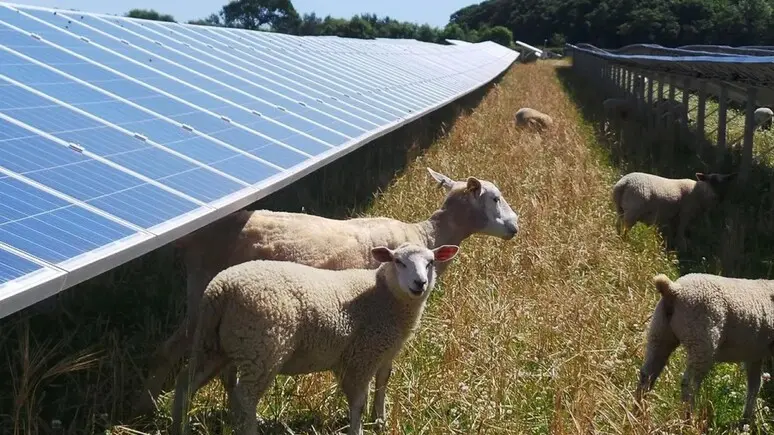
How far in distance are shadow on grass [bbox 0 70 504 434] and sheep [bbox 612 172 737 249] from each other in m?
3.34

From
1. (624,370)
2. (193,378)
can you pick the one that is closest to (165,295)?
(193,378)

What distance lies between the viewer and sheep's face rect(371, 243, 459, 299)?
533 cm

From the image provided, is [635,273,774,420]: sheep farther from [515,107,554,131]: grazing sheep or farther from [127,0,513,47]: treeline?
[127,0,513,47]: treeline

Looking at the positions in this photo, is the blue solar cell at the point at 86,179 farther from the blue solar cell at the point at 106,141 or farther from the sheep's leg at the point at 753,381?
the sheep's leg at the point at 753,381

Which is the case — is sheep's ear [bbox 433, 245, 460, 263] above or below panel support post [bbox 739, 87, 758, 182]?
above

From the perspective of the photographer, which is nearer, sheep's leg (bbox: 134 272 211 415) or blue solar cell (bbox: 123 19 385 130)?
sheep's leg (bbox: 134 272 211 415)

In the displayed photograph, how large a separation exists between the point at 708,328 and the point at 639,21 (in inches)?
3532

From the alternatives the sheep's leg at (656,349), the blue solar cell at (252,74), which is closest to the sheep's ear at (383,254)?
the sheep's leg at (656,349)

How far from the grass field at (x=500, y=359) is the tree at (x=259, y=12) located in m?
81.6

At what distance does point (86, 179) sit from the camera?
4.98m

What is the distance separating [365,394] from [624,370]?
7.24 feet

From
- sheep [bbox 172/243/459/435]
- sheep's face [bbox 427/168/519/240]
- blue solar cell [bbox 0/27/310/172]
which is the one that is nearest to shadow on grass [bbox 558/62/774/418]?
sheep's face [bbox 427/168/519/240]

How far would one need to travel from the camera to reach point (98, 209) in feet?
15.0

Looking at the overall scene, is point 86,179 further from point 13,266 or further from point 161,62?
point 161,62
